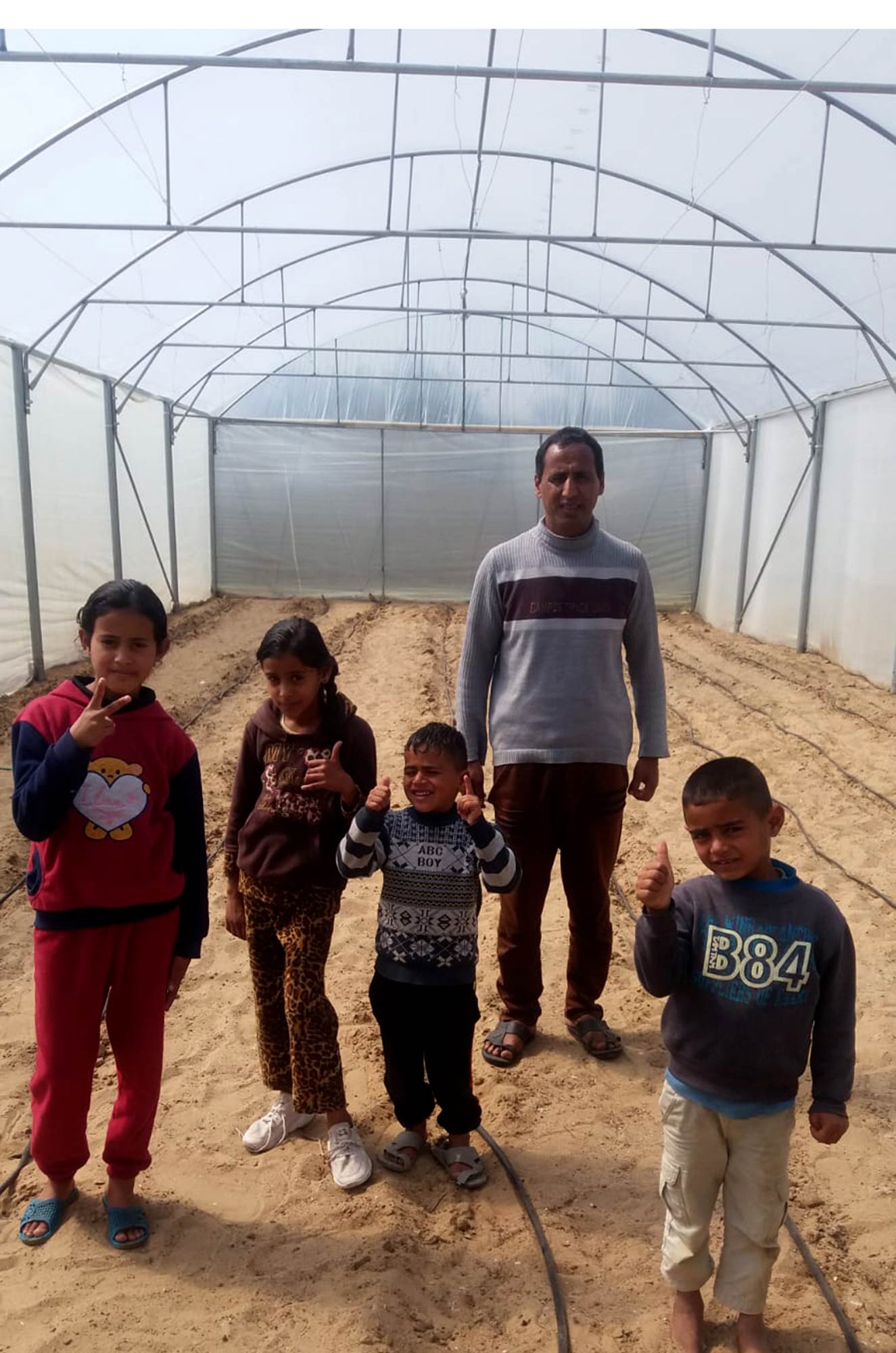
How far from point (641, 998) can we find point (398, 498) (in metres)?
13.6

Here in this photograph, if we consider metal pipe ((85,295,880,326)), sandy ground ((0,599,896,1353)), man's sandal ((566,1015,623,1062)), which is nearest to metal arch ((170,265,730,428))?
metal pipe ((85,295,880,326))

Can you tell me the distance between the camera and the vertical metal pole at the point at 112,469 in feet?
36.9

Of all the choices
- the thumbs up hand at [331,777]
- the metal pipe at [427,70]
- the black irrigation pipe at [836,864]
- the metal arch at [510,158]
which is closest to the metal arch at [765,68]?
the metal pipe at [427,70]

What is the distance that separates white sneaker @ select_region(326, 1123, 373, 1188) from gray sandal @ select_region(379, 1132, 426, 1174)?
4 centimetres

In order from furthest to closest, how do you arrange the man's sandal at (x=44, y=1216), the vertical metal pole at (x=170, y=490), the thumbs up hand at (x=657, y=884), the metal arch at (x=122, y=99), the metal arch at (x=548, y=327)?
1. the vertical metal pole at (x=170, y=490)
2. the metal arch at (x=548, y=327)
3. the metal arch at (x=122, y=99)
4. the man's sandal at (x=44, y=1216)
5. the thumbs up hand at (x=657, y=884)

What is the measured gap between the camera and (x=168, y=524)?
537 inches

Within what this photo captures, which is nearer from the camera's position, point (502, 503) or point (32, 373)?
point (32, 373)

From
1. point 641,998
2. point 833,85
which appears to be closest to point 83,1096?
point 641,998

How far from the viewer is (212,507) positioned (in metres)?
16.1

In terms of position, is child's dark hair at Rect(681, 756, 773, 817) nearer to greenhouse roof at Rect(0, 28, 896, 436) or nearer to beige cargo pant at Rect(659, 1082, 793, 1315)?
beige cargo pant at Rect(659, 1082, 793, 1315)

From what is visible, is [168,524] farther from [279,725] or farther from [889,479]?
[279,725]

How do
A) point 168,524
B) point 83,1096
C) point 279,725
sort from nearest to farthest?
point 83,1096, point 279,725, point 168,524

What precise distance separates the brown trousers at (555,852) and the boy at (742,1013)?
2.99 ft

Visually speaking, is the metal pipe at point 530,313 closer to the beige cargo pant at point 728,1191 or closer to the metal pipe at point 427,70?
the metal pipe at point 427,70
